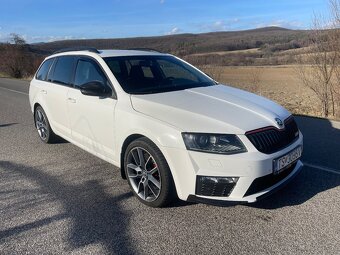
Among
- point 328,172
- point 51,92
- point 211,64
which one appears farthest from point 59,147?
point 211,64

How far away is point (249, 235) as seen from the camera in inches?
139

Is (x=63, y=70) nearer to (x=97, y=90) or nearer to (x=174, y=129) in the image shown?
(x=97, y=90)

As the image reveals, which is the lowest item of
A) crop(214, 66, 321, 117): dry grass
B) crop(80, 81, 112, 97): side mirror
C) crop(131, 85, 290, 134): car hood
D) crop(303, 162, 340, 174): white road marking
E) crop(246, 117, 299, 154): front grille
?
crop(214, 66, 321, 117): dry grass

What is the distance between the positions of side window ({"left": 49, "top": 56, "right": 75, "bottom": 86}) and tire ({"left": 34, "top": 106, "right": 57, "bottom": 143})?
82 centimetres

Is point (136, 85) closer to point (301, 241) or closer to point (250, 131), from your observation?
point (250, 131)

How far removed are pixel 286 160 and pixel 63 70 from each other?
3852 mm

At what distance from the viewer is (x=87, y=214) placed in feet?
13.3

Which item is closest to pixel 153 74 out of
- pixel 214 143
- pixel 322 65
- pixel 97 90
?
pixel 97 90

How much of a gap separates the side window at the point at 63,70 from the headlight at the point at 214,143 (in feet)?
9.07

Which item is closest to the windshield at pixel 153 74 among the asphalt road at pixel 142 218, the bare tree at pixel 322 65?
the asphalt road at pixel 142 218

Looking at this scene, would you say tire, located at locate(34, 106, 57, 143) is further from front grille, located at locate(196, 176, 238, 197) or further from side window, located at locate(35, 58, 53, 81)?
front grille, located at locate(196, 176, 238, 197)

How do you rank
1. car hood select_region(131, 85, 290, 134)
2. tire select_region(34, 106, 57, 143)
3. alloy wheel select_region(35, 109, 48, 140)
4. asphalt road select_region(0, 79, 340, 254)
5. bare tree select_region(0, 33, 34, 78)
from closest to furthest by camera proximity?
1. asphalt road select_region(0, 79, 340, 254)
2. car hood select_region(131, 85, 290, 134)
3. tire select_region(34, 106, 57, 143)
4. alloy wheel select_region(35, 109, 48, 140)
5. bare tree select_region(0, 33, 34, 78)

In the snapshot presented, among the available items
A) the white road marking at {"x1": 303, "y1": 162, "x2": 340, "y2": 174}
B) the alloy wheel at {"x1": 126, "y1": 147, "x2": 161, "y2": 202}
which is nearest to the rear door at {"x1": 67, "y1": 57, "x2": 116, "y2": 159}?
the alloy wheel at {"x1": 126, "y1": 147, "x2": 161, "y2": 202}

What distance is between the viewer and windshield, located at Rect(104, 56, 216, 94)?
4820mm
